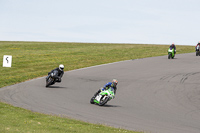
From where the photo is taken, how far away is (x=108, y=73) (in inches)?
1108

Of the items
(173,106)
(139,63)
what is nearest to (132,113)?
(173,106)

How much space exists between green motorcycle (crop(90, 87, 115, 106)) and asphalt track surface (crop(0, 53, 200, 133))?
1.11 ft

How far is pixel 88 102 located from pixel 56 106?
6.83 ft

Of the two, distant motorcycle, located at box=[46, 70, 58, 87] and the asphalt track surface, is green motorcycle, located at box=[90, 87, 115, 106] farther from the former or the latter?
distant motorcycle, located at box=[46, 70, 58, 87]

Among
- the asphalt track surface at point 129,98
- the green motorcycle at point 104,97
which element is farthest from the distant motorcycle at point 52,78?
the green motorcycle at point 104,97

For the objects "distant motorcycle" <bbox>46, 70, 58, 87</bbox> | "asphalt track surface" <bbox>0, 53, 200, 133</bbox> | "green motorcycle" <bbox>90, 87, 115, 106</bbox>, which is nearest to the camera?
"asphalt track surface" <bbox>0, 53, 200, 133</bbox>

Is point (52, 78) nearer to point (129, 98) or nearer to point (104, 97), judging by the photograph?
point (129, 98)

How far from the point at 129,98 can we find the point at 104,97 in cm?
269

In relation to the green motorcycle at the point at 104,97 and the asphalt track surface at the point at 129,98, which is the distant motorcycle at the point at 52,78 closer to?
the asphalt track surface at the point at 129,98

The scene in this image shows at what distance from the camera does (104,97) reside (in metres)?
16.5

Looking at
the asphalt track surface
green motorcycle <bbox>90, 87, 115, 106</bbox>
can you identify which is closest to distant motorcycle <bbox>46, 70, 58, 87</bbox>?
the asphalt track surface

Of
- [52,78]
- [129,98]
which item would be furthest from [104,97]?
[52,78]

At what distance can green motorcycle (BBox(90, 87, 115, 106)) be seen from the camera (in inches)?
647

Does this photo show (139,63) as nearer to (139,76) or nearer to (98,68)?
(98,68)
